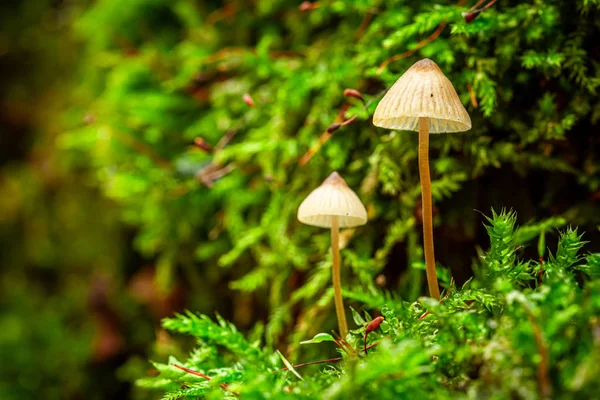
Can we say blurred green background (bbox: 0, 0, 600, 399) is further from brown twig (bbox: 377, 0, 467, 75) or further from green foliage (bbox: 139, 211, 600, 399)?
green foliage (bbox: 139, 211, 600, 399)

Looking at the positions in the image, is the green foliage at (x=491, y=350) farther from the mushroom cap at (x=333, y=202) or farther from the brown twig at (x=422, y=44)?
the brown twig at (x=422, y=44)

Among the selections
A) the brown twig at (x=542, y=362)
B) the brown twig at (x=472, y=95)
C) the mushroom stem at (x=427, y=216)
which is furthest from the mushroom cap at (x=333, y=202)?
the brown twig at (x=542, y=362)

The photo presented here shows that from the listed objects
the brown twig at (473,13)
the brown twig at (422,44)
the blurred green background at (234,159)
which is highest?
the brown twig at (473,13)

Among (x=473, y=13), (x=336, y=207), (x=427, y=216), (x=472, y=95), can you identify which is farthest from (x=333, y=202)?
(x=473, y=13)

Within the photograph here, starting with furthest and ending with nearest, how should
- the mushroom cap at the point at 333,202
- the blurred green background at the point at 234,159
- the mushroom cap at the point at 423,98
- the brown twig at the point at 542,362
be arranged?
the blurred green background at the point at 234,159, the mushroom cap at the point at 333,202, the mushroom cap at the point at 423,98, the brown twig at the point at 542,362

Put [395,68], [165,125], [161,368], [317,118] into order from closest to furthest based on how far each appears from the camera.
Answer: [161,368] < [395,68] < [317,118] < [165,125]

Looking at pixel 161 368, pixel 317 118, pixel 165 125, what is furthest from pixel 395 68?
pixel 165 125

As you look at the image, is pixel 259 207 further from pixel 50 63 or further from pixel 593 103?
pixel 50 63
